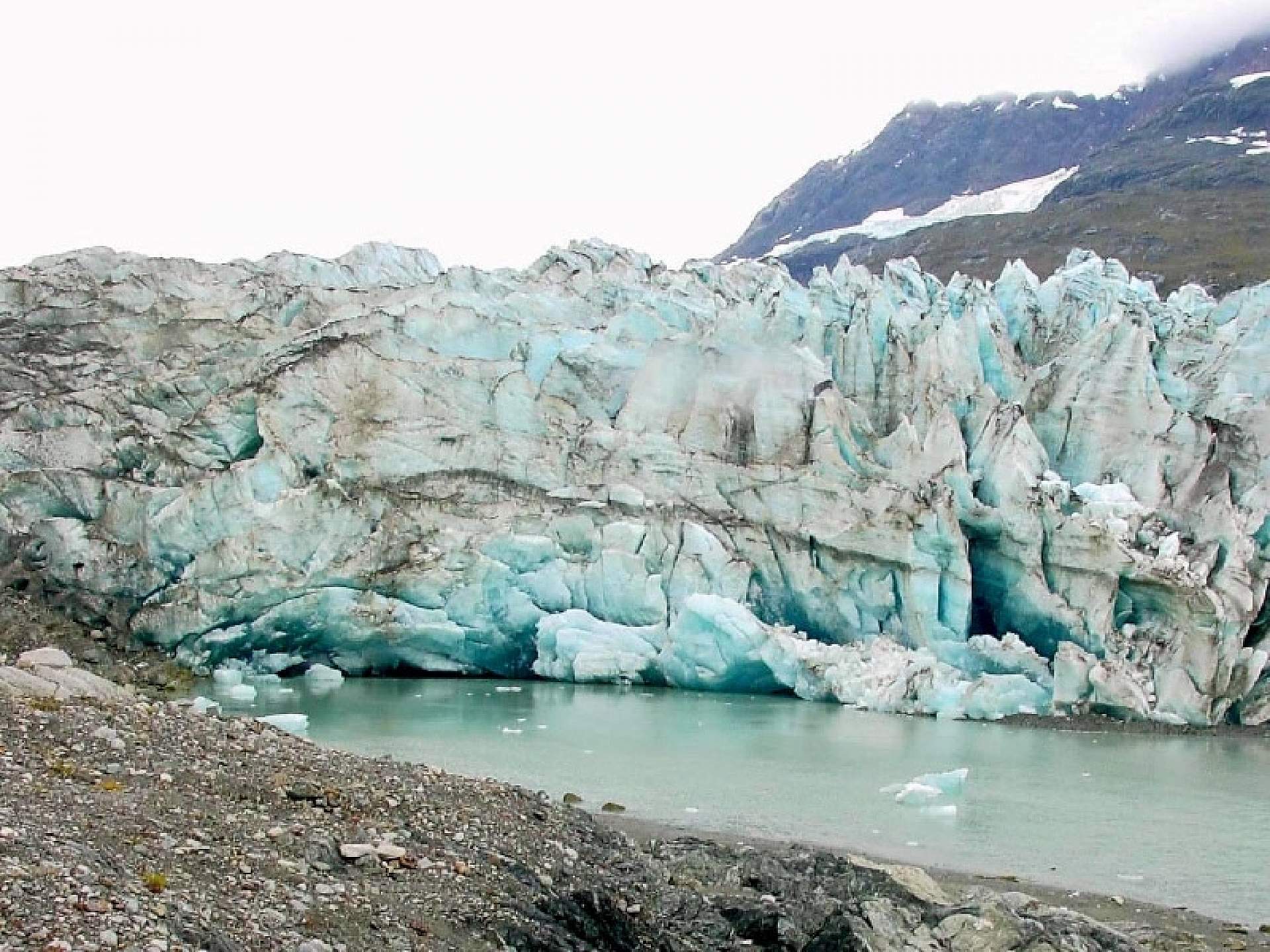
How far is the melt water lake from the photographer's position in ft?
33.9

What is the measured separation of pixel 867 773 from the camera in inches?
536

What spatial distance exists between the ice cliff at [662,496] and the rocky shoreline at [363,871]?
1127 centimetres

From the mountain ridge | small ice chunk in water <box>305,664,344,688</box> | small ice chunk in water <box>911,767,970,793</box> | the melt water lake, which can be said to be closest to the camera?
the melt water lake

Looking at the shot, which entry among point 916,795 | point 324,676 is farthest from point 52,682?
point 324,676

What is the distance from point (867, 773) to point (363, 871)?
872cm

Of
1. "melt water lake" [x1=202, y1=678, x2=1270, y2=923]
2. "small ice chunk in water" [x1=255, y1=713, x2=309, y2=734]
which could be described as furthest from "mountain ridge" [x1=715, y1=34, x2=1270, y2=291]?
"small ice chunk in water" [x1=255, y1=713, x2=309, y2=734]

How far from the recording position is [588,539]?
70.4 ft

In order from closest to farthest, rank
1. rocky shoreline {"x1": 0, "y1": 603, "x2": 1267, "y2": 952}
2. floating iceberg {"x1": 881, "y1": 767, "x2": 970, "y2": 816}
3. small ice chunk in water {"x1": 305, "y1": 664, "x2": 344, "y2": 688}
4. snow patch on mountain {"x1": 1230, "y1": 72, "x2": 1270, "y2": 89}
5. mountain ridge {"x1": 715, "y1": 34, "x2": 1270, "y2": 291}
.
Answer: rocky shoreline {"x1": 0, "y1": 603, "x2": 1267, "y2": 952}
floating iceberg {"x1": 881, "y1": 767, "x2": 970, "y2": 816}
small ice chunk in water {"x1": 305, "y1": 664, "x2": 344, "y2": 688}
mountain ridge {"x1": 715, "y1": 34, "x2": 1270, "y2": 291}
snow patch on mountain {"x1": 1230, "y1": 72, "x2": 1270, "y2": 89}

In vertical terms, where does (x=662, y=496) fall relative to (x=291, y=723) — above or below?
above

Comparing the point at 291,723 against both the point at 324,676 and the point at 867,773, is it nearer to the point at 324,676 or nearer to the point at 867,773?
the point at 324,676

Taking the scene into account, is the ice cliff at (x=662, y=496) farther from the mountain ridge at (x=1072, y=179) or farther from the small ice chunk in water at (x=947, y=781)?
the mountain ridge at (x=1072, y=179)

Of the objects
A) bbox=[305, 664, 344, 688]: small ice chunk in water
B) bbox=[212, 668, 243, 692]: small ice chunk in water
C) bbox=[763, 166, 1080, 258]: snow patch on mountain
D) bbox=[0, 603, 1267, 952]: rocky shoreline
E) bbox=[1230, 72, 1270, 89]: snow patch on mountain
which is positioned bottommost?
bbox=[305, 664, 344, 688]: small ice chunk in water

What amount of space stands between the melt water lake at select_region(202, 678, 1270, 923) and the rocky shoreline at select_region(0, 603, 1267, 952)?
1.49 meters

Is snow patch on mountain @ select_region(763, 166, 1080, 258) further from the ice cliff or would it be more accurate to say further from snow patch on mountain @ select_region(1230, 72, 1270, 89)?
the ice cliff
